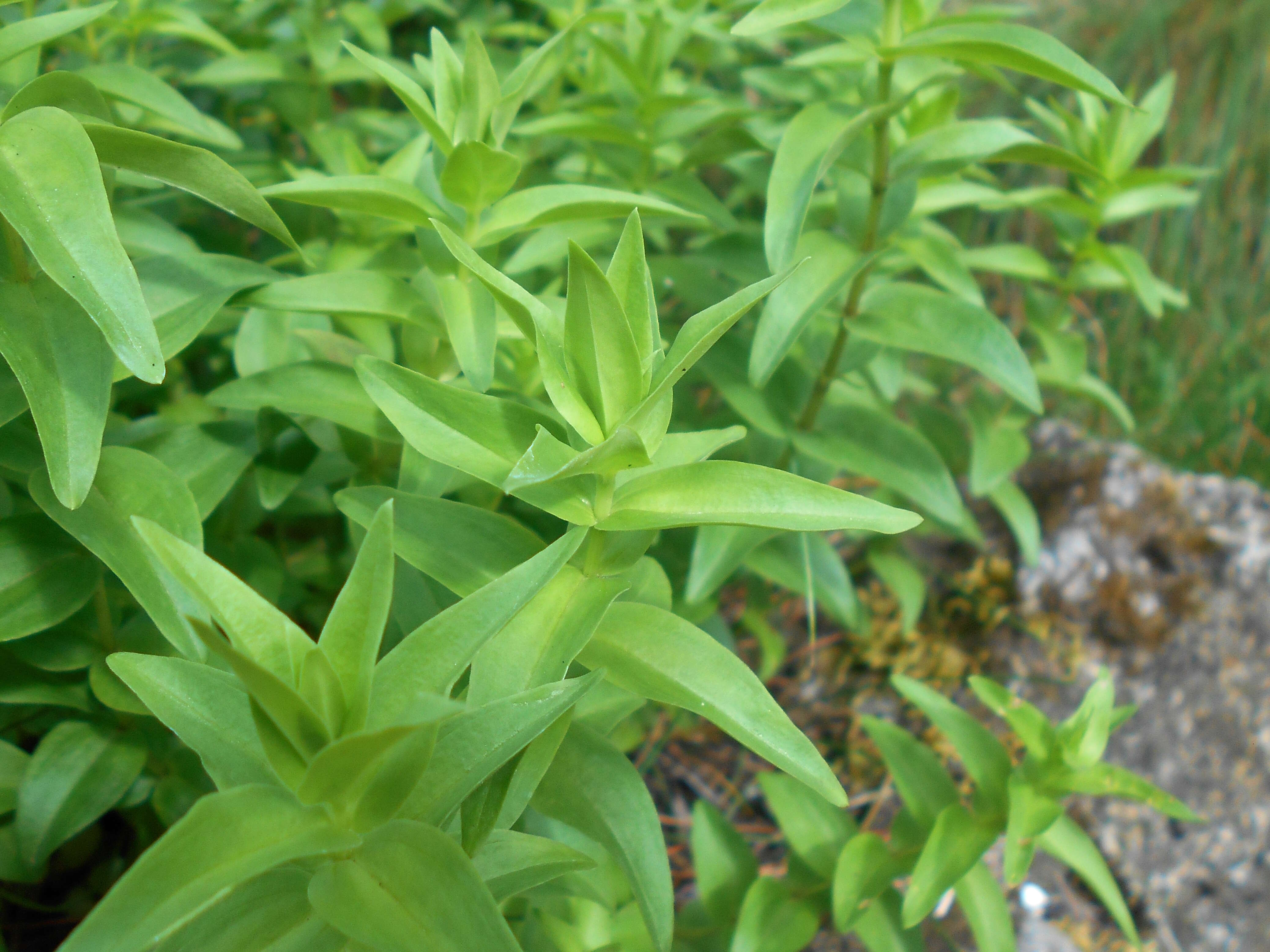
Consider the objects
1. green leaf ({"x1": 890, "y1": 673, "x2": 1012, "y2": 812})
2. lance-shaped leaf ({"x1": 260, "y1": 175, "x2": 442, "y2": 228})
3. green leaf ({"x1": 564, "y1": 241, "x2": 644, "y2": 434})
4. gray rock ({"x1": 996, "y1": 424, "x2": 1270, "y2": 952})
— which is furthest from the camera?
gray rock ({"x1": 996, "y1": 424, "x2": 1270, "y2": 952})

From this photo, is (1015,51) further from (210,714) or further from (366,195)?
(210,714)

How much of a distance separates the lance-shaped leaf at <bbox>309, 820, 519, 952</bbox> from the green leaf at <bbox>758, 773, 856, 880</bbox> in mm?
568

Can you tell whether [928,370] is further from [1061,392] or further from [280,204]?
[280,204]

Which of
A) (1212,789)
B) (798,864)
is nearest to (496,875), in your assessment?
(798,864)

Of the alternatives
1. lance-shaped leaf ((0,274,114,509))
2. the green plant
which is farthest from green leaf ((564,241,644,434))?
the green plant

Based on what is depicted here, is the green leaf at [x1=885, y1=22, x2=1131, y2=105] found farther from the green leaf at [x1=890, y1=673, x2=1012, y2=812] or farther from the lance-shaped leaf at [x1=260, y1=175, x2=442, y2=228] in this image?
the green leaf at [x1=890, y1=673, x2=1012, y2=812]

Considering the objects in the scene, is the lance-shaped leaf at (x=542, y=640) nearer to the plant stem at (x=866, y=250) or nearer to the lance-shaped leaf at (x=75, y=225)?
the lance-shaped leaf at (x=75, y=225)

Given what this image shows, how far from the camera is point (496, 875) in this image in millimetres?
555

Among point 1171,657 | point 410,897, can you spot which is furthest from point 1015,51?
point 1171,657

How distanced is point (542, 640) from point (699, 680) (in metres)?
0.10

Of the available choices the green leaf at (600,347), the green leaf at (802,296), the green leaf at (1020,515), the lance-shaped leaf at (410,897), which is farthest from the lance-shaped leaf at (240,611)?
the green leaf at (1020,515)

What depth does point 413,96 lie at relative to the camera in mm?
702

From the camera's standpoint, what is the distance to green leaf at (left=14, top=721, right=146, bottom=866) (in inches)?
28.6

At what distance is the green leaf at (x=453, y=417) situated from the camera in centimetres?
59
